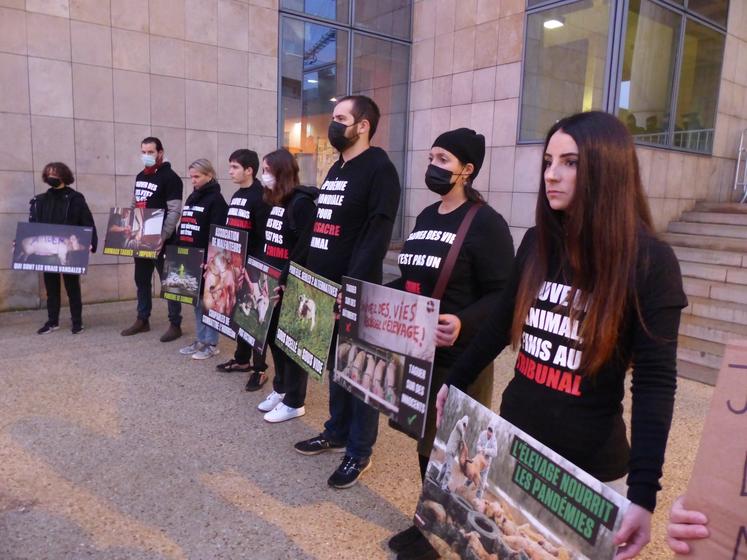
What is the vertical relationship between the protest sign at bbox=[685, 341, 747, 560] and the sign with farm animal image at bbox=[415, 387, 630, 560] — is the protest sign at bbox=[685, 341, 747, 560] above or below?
above

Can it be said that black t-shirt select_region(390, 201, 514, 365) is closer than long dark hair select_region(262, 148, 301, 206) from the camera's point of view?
Yes

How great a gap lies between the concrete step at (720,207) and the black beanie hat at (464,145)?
642cm

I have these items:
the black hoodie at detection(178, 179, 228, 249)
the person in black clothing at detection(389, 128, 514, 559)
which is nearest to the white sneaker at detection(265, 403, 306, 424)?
the person in black clothing at detection(389, 128, 514, 559)

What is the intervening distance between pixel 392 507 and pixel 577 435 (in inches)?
71.8

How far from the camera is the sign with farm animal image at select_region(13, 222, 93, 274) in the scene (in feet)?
20.4

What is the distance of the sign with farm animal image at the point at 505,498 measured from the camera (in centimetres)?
137

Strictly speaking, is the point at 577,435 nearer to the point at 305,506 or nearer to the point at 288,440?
the point at 305,506

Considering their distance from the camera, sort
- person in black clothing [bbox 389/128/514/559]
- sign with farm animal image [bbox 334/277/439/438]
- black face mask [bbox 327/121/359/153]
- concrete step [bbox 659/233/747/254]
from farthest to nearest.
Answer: concrete step [bbox 659/233/747/254] < black face mask [bbox 327/121/359/153] < person in black clothing [bbox 389/128/514/559] < sign with farm animal image [bbox 334/277/439/438]

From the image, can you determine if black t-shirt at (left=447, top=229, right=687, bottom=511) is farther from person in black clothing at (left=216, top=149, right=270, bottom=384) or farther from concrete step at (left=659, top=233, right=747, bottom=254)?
concrete step at (left=659, top=233, right=747, bottom=254)

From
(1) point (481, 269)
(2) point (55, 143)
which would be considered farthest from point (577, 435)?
(2) point (55, 143)

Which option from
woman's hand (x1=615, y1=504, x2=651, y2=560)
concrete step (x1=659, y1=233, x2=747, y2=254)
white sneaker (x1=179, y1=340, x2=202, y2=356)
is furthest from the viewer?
concrete step (x1=659, y1=233, x2=747, y2=254)

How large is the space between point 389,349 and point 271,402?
6.89ft

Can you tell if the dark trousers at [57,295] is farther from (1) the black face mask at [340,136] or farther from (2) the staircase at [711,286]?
(2) the staircase at [711,286]

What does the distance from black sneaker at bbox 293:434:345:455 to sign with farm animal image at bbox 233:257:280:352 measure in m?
0.75
